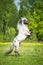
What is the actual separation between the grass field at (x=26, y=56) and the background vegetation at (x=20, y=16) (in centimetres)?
14

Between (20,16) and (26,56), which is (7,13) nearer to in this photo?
(20,16)

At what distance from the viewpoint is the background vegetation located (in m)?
4.59

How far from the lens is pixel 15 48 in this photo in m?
4.28

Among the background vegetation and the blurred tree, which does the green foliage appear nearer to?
the background vegetation

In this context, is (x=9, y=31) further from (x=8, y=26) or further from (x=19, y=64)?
(x=19, y=64)

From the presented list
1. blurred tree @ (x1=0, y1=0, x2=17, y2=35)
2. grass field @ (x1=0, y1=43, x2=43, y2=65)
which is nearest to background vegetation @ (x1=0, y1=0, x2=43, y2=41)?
blurred tree @ (x1=0, y1=0, x2=17, y2=35)

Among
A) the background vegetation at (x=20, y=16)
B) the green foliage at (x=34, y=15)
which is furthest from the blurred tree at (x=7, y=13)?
the green foliage at (x=34, y=15)

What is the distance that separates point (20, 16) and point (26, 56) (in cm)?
67

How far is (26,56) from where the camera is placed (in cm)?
421

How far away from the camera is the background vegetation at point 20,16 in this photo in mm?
4594

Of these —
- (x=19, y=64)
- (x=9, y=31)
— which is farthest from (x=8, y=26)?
(x=19, y=64)

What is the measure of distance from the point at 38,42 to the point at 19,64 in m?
0.93

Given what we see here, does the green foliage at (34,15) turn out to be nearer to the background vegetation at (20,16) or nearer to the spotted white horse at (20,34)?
the background vegetation at (20,16)

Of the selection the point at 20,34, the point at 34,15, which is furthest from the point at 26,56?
the point at 34,15
